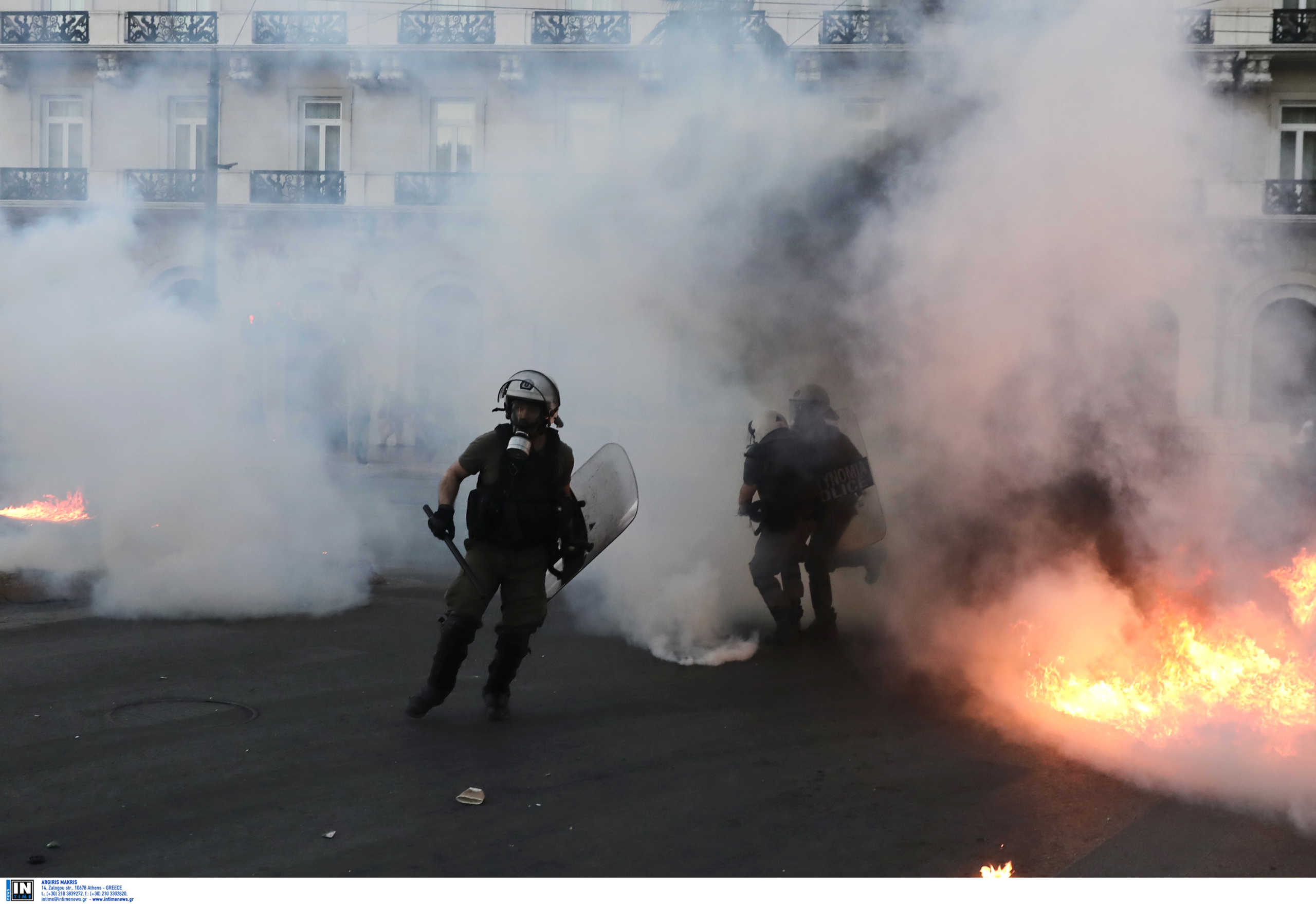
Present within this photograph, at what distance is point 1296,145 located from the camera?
731 cm

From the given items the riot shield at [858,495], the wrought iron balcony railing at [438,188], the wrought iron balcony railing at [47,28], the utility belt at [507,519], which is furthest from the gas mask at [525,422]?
the wrought iron balcony railing at [47,28]

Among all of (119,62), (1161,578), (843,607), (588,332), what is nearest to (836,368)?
(843,607)

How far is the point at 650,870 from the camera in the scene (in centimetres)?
322

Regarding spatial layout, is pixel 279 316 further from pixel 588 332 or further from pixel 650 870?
pixel 650 870

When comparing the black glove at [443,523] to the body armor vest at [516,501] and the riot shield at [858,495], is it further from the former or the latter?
the riot shield at [858,495]

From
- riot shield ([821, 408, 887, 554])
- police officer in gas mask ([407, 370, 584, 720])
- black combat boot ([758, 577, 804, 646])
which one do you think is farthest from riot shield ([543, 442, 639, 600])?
riot shield ([821, 408, 887, 554])

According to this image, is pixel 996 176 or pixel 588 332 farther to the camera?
pixel 588 332

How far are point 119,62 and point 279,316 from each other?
3067 mm

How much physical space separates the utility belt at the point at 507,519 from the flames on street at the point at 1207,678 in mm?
2082

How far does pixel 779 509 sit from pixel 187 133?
741 centimetres

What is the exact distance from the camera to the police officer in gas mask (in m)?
4.64

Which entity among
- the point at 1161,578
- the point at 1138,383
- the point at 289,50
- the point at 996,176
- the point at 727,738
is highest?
the point at 289,50

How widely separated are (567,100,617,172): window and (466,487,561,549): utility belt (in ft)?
11.9

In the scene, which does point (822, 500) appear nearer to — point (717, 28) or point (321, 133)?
point (717, 28)
